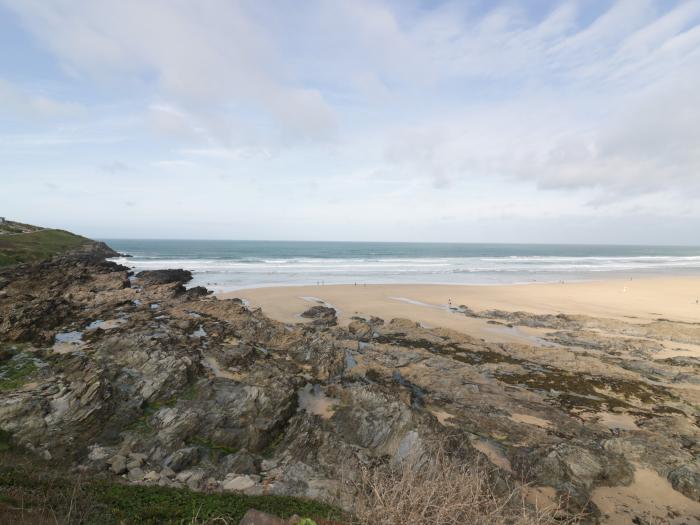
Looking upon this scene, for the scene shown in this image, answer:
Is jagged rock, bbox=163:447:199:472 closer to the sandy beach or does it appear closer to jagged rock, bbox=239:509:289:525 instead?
jagged rock, bbox=239:509:289:525

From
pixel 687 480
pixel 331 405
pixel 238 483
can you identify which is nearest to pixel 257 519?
pixel 238 483

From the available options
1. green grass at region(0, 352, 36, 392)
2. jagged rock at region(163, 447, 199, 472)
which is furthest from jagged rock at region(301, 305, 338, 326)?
green grass at region(0, 352, 36, 392)

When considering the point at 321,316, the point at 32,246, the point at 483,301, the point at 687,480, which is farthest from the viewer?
the point at 32,246

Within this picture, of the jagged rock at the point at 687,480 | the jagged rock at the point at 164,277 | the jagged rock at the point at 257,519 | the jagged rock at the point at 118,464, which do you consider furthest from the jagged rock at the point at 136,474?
the jagged rock at the point at 164,277

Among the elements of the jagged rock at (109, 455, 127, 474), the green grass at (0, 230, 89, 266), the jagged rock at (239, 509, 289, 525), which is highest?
the green grass at (0, 230, 89, 266)

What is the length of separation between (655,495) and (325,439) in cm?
1028

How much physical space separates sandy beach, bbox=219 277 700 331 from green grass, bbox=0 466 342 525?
2135cm

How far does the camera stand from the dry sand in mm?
31133

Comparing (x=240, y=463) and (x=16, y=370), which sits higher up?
(x=16, y=370)

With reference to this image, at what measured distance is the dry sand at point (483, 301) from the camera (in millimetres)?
31133

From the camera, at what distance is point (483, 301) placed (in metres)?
39.3

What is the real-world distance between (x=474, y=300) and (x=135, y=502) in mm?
37988

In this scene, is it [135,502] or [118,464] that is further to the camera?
[118,464]

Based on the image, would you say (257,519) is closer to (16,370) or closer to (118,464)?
(118,464)
